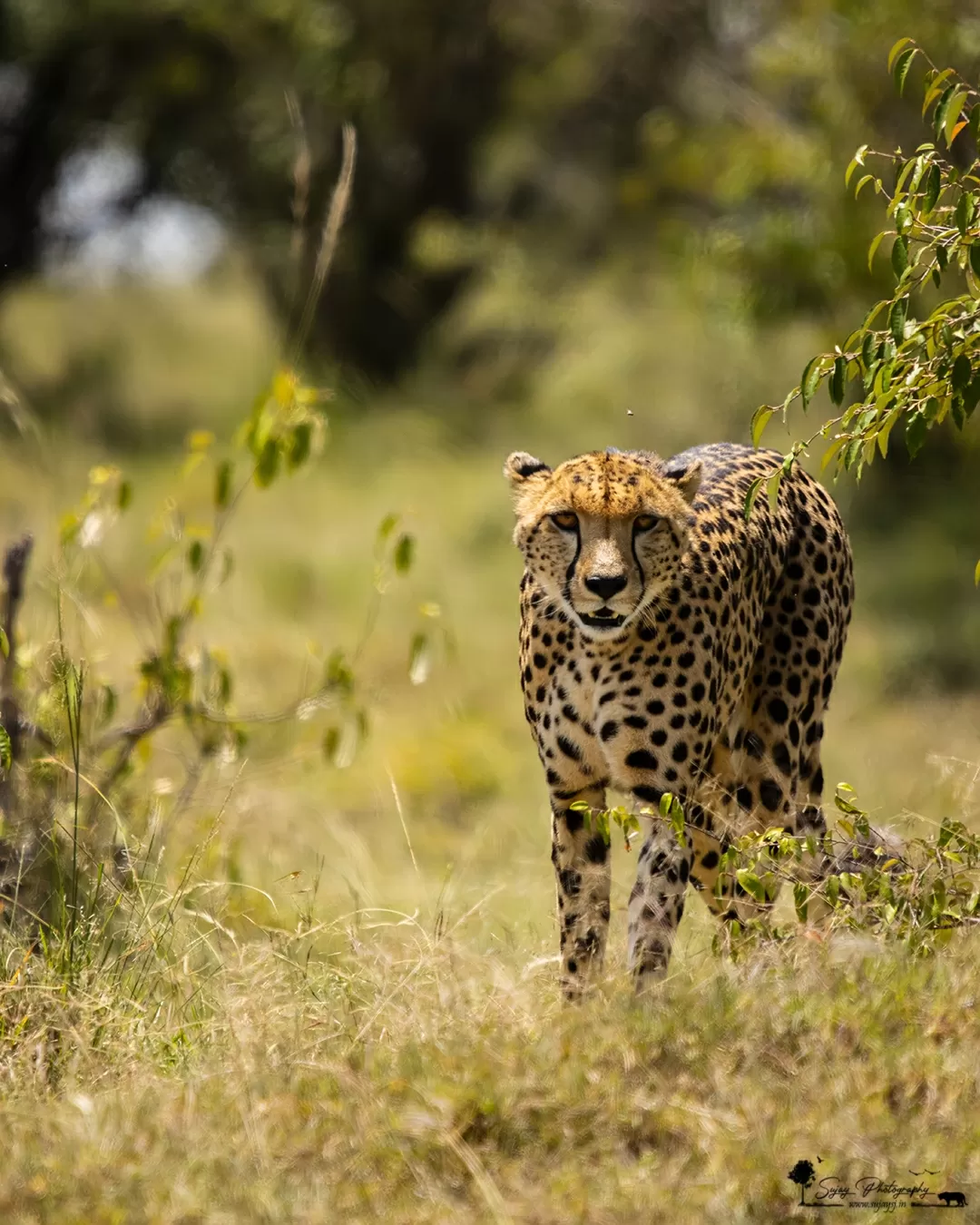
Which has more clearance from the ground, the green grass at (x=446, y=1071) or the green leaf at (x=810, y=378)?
the green leaf at (x=810, y=378)

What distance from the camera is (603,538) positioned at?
3832 millimetres

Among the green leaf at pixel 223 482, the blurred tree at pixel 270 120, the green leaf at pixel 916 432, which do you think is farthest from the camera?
the blurred tree at pixel 270 120

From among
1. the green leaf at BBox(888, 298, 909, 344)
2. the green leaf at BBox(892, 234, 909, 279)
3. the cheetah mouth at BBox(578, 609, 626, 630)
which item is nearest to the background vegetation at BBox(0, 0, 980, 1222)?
the cheetah mouth at BBox(578, 609, 626, 630)

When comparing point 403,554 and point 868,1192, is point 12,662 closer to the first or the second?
point 403,554

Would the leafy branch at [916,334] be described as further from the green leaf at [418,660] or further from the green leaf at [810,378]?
the green leaf at [418,660]

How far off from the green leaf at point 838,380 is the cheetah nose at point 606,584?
581mm

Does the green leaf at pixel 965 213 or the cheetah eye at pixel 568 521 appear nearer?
the green leaf at pixel 965 213

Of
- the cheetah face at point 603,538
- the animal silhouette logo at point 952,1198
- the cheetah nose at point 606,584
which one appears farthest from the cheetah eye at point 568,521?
the animal silhouette logo at point 952,1198

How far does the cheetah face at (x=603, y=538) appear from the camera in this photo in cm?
379

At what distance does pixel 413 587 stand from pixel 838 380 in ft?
25.8

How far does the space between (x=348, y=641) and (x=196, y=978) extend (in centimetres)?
643

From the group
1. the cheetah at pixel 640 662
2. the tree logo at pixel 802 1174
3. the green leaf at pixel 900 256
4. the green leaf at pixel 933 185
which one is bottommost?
the tree logo at pixel 802 1174

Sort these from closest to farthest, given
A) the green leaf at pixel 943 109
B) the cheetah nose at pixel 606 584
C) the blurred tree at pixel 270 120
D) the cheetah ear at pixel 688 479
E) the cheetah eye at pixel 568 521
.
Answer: the green leaf at pixel 943 109
the cheetah nose at pixel 606 584
the cheetah eye at pixel 568 521
the cheetah ear at pixel 688 479
the blurred tree at pixel 270 120

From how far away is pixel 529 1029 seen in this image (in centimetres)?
326
